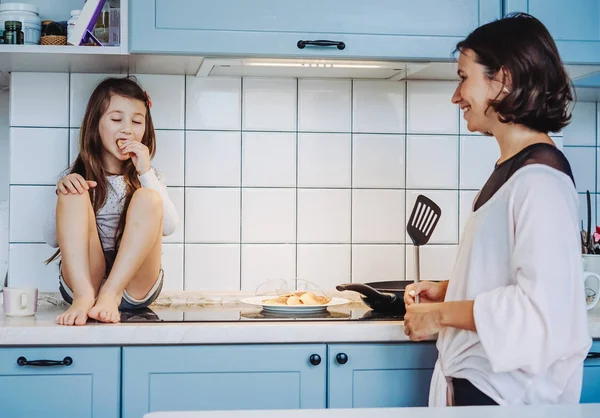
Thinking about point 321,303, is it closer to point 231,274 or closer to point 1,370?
point 231,274

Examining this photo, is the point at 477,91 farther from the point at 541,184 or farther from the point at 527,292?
the point at 527,292

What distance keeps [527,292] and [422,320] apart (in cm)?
30

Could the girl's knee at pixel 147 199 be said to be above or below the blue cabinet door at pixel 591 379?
above

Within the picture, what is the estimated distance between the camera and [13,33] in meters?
2.15

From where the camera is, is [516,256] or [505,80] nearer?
[516,256]

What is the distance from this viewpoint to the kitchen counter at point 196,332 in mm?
1859

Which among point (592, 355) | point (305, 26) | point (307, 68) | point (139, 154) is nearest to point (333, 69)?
point (307, 68)

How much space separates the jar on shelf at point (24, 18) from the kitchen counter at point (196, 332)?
0.75 metres

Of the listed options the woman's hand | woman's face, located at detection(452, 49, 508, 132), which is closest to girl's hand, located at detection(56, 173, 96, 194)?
the woman's hand

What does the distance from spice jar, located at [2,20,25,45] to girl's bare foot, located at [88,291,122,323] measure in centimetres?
72

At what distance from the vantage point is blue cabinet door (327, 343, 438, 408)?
1.95 metres

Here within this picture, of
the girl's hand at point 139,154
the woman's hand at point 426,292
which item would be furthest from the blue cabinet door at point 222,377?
the girl's hand at point 139,154

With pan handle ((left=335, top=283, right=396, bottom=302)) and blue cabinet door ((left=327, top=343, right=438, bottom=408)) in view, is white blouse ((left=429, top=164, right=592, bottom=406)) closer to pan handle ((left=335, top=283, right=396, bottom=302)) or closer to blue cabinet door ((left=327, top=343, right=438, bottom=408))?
blue cabinet door ((left=327, top=343, right=438, bottom=408))

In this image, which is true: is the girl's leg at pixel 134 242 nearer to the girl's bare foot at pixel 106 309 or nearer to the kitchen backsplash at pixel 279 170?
the girl's bare foot at pixel 106 309
